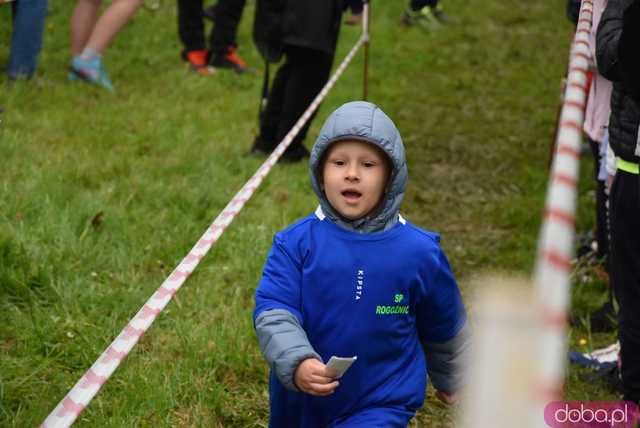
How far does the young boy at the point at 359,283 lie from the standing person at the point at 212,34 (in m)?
5.61

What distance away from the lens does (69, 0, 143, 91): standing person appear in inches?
276

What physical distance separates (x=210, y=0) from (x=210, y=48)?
119 inches

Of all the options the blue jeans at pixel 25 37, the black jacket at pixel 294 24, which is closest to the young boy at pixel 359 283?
the black jacket at pixel 294 24

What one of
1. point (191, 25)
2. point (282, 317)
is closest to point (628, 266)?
point (282, 317)

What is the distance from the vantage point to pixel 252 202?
16.5 ft

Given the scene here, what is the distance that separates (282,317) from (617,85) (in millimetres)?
1390

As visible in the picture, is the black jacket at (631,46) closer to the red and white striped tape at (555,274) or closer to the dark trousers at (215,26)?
the red and white striped tape at (555,274)

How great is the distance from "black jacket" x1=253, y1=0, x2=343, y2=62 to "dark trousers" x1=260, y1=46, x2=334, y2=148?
13 centimetres

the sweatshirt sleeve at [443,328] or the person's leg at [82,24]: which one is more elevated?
the sweatshirt sleeve at [443,328]

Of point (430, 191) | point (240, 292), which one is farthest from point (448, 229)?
point (240, 292)

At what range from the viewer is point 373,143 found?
2.42 meters

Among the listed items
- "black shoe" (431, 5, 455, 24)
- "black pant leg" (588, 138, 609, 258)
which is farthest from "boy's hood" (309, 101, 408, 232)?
"black shoe" (431, 5, 455, 24)

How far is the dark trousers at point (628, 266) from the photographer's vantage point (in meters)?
2.84

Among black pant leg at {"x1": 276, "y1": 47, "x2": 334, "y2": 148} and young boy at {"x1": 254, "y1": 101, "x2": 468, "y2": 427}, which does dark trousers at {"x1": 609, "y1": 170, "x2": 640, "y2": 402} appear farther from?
black pant leg at {"x1": 276, "y1": 47, "x2": 334, "y2": 148}
